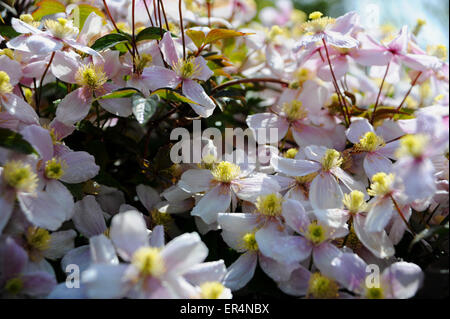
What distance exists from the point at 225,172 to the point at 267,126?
147 millimetres

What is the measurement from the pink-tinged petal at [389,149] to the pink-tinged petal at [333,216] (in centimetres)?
13

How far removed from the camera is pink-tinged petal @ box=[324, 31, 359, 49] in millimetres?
684

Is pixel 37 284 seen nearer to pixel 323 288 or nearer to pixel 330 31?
pixel 323 288

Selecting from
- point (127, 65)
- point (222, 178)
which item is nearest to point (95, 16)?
point (127, 65)

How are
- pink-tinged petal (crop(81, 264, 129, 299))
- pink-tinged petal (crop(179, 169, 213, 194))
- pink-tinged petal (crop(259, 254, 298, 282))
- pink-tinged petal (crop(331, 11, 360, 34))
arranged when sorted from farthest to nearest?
1. pink-tinged petal (crop(331, 11, 360, 34))
2. pink-tinged petal (crop(179, 169, 213, 194))
3. pink-tinged petal (crop(259, 254, 298, 282))
4. pink-tinged petal (crop(81, 264, 129, 299))

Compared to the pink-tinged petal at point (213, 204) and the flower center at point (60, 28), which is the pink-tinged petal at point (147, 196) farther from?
the flower center at point (60, 28)

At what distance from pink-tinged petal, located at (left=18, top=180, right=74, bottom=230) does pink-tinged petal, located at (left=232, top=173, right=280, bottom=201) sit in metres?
0.20

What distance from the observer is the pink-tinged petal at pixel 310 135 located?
734 mm

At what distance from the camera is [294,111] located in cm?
75

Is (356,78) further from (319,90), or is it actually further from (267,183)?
(267,183)

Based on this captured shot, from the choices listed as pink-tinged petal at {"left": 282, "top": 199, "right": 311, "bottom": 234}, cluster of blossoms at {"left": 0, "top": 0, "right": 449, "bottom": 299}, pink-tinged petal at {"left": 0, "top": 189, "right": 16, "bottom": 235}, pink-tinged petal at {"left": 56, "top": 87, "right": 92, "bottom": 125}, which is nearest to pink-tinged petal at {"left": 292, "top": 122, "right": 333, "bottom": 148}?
cluster of blossoms at {"left": 0, "top": 0, "right": 449, "bottom": 299}

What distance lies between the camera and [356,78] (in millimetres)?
920

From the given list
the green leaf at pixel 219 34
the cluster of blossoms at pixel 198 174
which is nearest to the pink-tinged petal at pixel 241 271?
the cluster of blossoms at pixel 198 174

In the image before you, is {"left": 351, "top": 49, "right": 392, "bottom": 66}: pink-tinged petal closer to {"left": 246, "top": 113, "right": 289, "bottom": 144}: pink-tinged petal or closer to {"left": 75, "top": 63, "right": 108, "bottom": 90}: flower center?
{"left": 246, "top": 113, "right": 289, "bottom": 144}: pink-tinged petal
